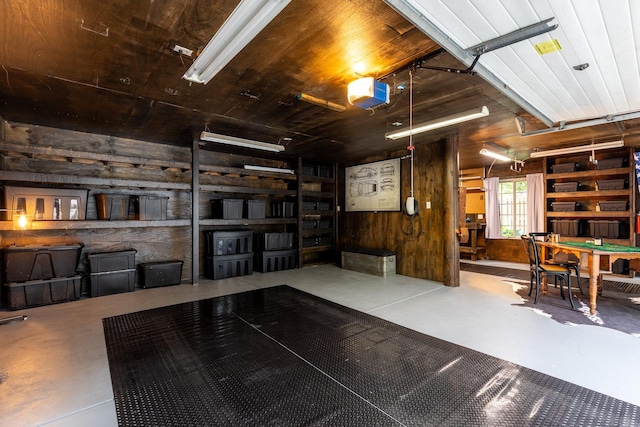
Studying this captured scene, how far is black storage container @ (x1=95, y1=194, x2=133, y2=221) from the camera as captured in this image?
4809 millimetres

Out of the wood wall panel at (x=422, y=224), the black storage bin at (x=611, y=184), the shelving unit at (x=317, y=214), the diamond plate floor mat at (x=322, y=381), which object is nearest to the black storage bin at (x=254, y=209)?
the shelving unit at (x=317, y=214)

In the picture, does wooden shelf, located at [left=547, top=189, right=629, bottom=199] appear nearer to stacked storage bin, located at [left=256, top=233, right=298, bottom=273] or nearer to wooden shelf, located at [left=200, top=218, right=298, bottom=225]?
wooden shelf, located at [left=200, top=218, right=298, bottom=225]

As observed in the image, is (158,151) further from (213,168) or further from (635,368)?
(635,368)

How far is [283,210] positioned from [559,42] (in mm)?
5486

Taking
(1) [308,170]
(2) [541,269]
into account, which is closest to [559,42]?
(2) [541,269]

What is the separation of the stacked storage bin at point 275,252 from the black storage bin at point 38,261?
3.12 m

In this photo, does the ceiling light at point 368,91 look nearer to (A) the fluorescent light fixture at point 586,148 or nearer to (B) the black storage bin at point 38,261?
(B) the black storage bin at point 38,261

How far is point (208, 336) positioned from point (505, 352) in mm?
2891

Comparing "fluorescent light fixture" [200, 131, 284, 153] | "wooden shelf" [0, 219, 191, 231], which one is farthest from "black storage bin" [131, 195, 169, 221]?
"fluorescent light fixture" [200, 131, 284, 153]

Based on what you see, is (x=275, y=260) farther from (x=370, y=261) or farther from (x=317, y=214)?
(x=370, y=261)

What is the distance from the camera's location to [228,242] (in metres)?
5.85

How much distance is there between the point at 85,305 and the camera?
410 cm

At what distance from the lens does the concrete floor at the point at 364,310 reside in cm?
202

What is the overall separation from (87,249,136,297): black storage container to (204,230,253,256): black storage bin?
51.5 inches
